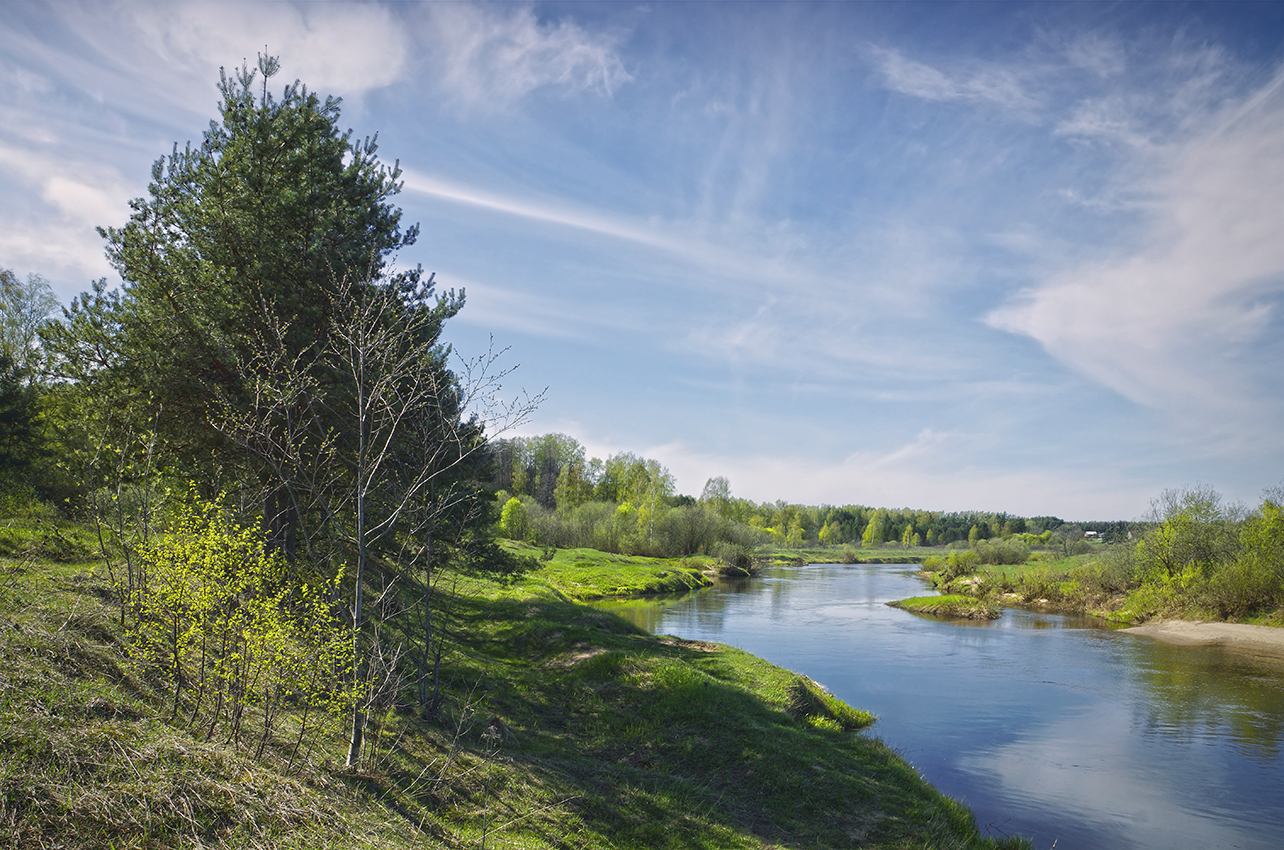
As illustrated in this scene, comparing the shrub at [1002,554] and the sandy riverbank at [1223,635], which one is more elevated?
the shrub at [1002,554]

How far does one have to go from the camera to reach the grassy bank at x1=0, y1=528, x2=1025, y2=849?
18.7 ft

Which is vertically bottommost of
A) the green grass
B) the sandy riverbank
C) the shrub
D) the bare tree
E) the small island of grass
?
the green grass

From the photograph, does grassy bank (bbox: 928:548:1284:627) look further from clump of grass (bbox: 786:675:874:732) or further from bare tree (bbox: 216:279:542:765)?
bare tree (bbox: 216:279:542:765)

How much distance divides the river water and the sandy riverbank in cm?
179

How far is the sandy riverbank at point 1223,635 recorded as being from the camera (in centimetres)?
3350

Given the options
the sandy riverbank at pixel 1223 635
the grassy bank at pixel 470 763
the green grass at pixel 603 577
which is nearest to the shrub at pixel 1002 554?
the green grass at pixel 603 577

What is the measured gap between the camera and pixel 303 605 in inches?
361

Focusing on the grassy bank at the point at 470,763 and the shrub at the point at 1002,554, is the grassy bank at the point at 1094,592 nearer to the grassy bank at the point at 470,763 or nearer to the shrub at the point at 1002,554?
the shrub at the point at 1002,554

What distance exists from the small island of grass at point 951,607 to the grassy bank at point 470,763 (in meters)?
30.0

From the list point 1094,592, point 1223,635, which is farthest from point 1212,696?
point 1094,592

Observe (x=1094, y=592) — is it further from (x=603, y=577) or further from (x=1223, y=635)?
(x=603, y=577)

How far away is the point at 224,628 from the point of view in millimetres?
7219

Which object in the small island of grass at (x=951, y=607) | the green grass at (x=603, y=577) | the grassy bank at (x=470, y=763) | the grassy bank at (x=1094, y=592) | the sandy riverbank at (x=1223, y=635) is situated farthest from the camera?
the green grass at (x=603, y=577)

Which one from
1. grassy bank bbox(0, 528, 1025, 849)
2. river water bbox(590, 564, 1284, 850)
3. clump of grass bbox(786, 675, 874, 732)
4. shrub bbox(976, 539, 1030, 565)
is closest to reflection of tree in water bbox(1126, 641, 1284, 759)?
river water bbox(590, 564, 1284, 850)
